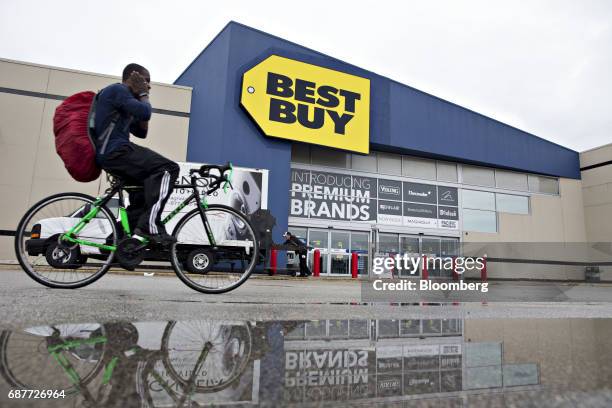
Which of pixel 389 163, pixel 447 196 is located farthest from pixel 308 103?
pixel 447 196

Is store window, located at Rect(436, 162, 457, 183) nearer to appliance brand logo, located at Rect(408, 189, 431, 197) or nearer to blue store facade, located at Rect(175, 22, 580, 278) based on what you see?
blue store facade, located at Rect(175, 22, 580, 278)

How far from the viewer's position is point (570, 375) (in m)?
0.97

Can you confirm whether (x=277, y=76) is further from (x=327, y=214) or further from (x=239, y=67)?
(x=327, y=214)

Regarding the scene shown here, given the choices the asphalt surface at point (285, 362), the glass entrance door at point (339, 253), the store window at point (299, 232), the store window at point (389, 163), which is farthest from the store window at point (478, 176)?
the asphalt surface at point (285, 362)

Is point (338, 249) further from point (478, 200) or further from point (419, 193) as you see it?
point (478, 200)

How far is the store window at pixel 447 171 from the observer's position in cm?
2020

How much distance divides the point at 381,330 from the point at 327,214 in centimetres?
1578

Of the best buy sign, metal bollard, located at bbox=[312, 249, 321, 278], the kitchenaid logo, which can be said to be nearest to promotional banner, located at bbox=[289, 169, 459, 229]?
the kitchenaid logo

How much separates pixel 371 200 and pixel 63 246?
16.1m

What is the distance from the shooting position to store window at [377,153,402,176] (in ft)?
62.5

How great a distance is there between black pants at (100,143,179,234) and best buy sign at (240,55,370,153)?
12919 millimetres

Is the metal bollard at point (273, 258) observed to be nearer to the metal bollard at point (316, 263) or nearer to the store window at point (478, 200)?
the metal bollard at point (316, 263)

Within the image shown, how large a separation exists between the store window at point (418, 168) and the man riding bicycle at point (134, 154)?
17.4m

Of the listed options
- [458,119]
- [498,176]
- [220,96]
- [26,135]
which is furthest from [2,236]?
[498,176]
